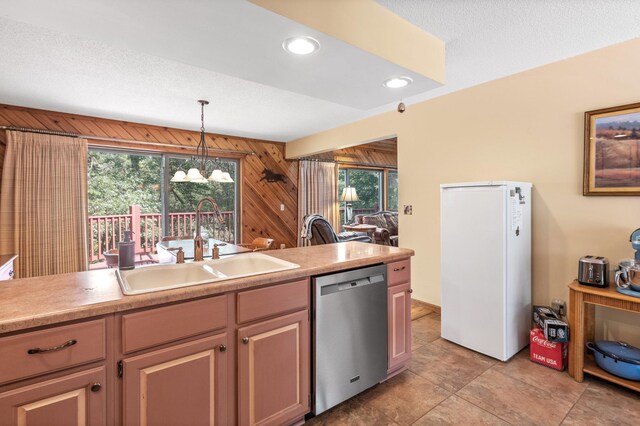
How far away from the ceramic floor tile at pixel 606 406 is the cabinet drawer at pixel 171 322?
2.12 meters

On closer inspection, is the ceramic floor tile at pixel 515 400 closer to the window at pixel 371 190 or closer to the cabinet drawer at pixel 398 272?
the cabinet drawer at pixel 398 272

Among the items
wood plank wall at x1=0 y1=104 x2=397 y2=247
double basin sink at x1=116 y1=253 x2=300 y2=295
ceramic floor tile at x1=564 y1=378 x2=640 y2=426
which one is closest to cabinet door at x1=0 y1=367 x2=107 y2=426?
double basin sink at x1=116 y1=253 x2=300 y2=295

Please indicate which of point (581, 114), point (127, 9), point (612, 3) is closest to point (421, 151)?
point (581, 114)

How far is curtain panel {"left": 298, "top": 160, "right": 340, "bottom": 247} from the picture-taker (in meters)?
6.19

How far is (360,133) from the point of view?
445 centimetres

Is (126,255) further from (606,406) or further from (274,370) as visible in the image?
(606,406)

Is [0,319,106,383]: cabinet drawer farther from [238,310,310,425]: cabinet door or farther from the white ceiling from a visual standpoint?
the white ceiling

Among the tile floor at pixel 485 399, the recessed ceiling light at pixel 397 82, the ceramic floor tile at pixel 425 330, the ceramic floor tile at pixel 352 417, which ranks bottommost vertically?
the ceramic floor tile at pixel 352 417

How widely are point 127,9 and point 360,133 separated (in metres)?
3.43

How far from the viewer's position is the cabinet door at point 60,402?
1.03 metres

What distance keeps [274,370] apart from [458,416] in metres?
1.18

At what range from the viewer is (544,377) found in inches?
89.5

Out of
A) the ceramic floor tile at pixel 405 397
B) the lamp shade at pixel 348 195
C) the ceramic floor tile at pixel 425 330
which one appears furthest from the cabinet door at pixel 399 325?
the lamp shade at pixel 348 195

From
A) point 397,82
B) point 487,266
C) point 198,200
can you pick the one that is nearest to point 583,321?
point 487,266
